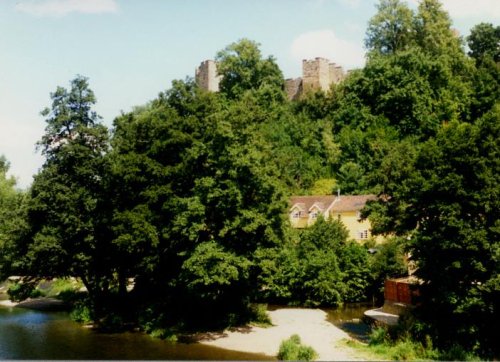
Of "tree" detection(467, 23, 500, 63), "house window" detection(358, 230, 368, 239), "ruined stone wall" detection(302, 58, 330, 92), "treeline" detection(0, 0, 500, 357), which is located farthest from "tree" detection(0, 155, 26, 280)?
"tree" detection(467, 23, 500, 63)

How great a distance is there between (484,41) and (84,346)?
67.9 m

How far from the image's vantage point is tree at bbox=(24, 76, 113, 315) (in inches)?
1426

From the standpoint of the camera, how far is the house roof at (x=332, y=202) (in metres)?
53.0

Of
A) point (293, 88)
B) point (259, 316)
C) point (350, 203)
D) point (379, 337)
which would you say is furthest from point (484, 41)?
point (379, 337)

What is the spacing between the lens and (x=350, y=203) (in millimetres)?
53844

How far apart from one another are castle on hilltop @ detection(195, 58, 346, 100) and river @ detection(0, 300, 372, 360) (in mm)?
42767

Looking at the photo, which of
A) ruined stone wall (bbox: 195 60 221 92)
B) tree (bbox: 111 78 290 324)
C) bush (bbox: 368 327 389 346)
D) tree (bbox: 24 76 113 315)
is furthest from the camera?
ruined stone wall (bbox: 195 60 221 92)

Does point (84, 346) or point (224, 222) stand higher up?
point (224, 222)

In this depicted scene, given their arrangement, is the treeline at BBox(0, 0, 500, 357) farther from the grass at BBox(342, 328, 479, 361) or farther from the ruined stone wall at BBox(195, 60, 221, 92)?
the ruined stone wall at BBox(195, 60, 221, 92)

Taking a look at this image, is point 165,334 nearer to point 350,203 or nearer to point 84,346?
point 84,346

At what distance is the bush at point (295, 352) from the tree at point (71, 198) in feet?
49.2

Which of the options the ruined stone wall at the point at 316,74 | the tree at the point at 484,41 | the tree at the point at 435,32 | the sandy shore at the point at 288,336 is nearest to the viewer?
the sandy shore at the point at 288,336

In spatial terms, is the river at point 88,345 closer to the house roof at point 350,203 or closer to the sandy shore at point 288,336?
the sandy shore at point 288,336

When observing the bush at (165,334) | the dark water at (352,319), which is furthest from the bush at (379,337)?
the bush at (165,334)
